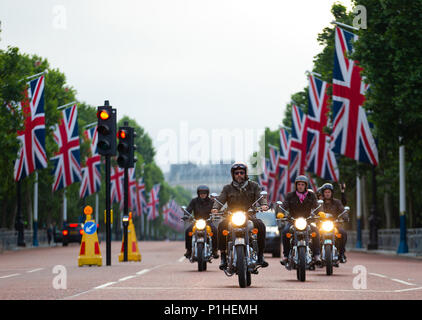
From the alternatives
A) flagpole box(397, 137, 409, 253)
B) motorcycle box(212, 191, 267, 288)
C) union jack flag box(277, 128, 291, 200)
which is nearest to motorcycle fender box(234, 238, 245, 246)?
motorcycle box(212, 191, 267, 288)

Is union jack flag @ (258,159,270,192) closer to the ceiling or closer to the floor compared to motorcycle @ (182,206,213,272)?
closer to the ceiling

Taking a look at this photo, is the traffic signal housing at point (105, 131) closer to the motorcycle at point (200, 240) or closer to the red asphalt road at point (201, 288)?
the motorcycle at point (200, 240)

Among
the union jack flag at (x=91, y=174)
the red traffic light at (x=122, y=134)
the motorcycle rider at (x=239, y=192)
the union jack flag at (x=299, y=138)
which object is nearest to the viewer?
the motorcycle rider at (x=239, y=192)

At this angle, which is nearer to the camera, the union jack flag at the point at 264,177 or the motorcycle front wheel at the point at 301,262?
the motorcycle front wheel at the point at 301,262

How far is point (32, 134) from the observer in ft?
158

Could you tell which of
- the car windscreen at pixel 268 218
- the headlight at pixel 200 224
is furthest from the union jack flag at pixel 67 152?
the headlight at pixel 200 224

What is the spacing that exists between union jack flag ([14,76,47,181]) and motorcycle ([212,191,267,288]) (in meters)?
33.3

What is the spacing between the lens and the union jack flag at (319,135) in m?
48.6

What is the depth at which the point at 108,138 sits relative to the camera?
83.7 ft

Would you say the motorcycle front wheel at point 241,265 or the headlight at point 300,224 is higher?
the headlight at point 300,224

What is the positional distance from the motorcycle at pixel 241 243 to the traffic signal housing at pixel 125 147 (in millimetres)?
11340

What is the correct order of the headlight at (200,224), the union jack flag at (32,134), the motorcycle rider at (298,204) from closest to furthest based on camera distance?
the motorcycle rider at (298,204) → the headlight at (200,224) → the union jack flag at (32,134)

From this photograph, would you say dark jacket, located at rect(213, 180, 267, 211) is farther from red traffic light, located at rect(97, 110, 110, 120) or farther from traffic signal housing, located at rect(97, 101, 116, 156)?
red traffic light, located at rect(97, 110, 110, 120)

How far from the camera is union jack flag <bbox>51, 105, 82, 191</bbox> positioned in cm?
5628
